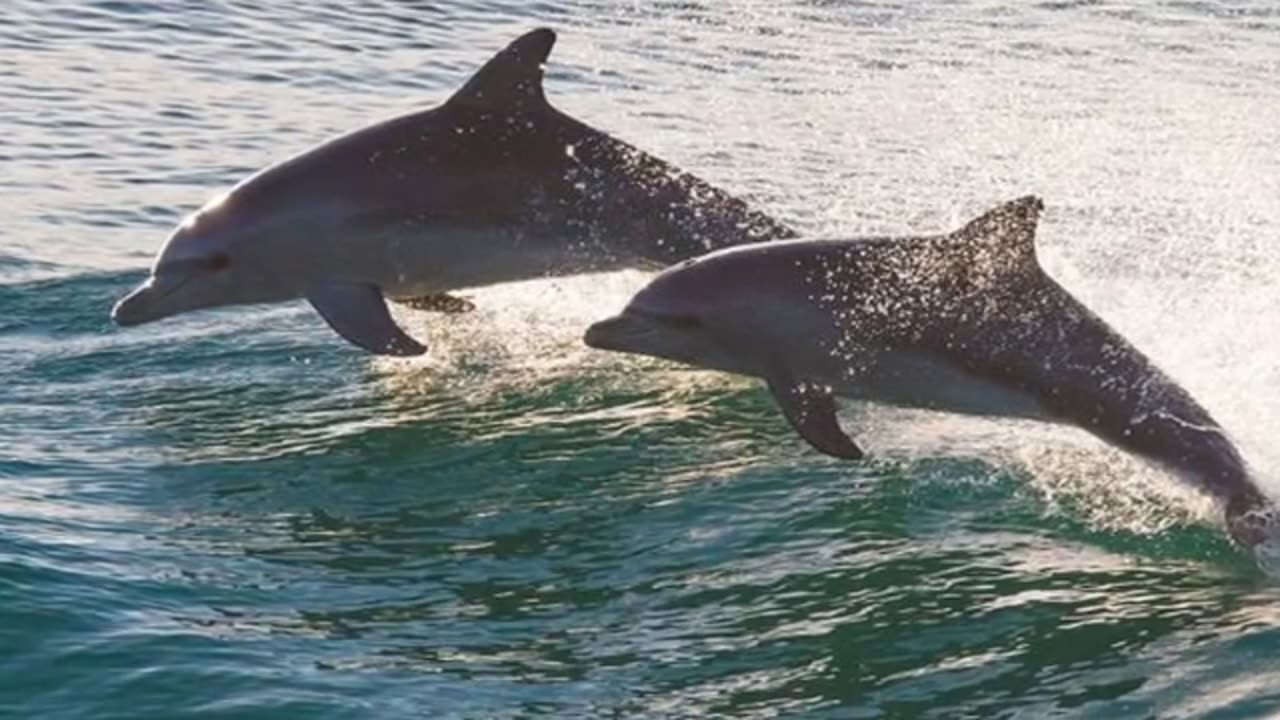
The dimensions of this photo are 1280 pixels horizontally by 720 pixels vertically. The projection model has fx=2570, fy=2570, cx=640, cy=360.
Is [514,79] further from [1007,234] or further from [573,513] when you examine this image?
[1007,234]

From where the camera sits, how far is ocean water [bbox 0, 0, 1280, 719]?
8711mm

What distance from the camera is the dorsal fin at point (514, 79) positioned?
12289 mm

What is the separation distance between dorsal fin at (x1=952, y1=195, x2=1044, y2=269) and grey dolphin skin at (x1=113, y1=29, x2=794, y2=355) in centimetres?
200

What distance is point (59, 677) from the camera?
335 inches

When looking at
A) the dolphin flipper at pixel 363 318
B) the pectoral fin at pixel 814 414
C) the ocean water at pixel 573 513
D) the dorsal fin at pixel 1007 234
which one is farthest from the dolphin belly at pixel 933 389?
the dolphin flipper at pixel 363 318

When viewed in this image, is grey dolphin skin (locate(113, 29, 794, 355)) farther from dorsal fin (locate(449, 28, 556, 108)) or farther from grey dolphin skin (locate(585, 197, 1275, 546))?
grey dolphin skin (locate(585, 197, 1275, 546))

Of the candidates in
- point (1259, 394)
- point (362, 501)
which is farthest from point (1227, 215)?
point (362, 501)

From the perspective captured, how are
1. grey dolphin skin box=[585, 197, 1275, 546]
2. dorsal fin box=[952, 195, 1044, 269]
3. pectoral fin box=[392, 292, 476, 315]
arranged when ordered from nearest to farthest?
dorsal fin box=[952, 195, 1044, 269] < grey dolphin skin box=[585, 197, 1275, 546] < pectoral fin box=[392, 292, 476, 315]

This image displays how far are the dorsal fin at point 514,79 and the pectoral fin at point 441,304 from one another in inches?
48.1

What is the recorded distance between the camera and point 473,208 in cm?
1245

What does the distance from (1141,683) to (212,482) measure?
430 centimetres

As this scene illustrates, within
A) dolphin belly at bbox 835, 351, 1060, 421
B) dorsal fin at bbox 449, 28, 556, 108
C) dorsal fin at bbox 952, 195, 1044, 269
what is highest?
dorsal fin at bbox 449, 28, 556, 108

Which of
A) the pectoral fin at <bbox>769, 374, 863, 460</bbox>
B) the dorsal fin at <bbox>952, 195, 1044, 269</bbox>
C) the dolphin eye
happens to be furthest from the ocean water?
the dorsal fin at <bbox>952, 195, 1044, 269</bbox>

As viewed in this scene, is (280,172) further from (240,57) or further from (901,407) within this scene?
(240,57)
